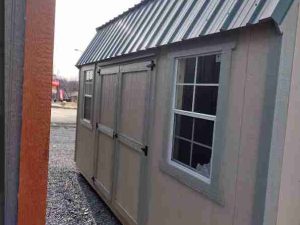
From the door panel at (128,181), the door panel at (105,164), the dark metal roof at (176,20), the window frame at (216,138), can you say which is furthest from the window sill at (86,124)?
the window frame at (216,138)

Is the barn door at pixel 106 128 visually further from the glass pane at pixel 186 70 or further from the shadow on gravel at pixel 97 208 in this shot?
the glass pane at pixel 186 70

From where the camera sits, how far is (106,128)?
6691 mm

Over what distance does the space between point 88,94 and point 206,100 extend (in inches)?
209

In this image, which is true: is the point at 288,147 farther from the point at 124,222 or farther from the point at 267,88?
the point at 124,222

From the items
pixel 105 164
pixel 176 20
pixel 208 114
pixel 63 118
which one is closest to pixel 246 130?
pixel 208 114

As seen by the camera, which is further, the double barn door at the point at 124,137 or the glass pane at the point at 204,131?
the double barn door at the point at 124,137

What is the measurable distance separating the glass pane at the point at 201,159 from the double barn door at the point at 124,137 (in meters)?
1.14

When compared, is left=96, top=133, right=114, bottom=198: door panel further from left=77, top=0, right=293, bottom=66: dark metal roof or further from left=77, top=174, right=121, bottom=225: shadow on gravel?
left=77, top=0, right=293, bottom=66: dark metal roof

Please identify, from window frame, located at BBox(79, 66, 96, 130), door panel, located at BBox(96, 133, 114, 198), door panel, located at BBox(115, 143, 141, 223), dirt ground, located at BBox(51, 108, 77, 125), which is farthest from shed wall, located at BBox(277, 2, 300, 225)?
dirt ground, located at BBox(51, 108, 77, 125)

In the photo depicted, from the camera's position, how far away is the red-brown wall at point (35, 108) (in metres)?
0.86

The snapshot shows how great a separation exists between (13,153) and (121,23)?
622cm

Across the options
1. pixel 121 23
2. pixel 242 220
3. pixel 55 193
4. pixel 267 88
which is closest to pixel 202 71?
pixel 267 88

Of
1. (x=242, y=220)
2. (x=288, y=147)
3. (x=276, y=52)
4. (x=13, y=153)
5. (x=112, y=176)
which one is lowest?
(x=112, y=176)

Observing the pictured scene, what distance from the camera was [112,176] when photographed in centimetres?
622
